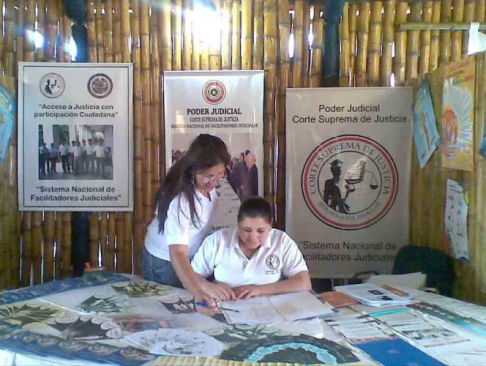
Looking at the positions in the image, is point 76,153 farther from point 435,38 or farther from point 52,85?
point 435,38

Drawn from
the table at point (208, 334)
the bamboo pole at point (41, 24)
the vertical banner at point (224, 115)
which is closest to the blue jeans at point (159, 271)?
the table at point (208, 334)

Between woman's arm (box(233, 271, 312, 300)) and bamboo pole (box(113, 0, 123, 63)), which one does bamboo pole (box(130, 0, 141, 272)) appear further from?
woman's arm (box(233, 271, 312, 300))

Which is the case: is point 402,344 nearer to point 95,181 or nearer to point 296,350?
point 296,350

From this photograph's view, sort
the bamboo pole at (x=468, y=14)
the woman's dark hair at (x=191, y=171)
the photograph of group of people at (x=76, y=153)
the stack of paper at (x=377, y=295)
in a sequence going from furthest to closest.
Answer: the photograph of group of people at (x=76, y=153)
the bamboo pole at (x=468, y=14)
the woman's dark hair at (x=191, y=171)
the stack of paper at (x=377, y=295)

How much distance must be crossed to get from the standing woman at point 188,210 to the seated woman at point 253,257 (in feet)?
0.46

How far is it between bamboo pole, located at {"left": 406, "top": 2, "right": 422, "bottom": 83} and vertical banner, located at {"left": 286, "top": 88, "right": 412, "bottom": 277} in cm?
43

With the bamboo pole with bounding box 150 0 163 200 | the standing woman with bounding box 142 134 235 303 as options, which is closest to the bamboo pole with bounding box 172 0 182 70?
the bamboo pole with bounding box 150 0 163 200

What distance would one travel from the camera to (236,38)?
3924 mm

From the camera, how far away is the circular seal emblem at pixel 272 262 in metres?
2.56

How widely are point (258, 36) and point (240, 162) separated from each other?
990 mm

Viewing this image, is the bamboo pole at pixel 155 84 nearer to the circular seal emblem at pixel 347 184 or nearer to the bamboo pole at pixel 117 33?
the bamboo pole at pixel 117 33

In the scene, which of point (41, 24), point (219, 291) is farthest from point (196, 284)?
point (41, 24)

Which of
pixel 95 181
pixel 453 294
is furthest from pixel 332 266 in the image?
pixel 95 181

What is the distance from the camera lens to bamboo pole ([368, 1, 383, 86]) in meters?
3.88
